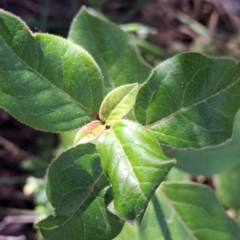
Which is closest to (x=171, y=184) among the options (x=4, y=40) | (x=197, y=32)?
(x=4, y=40)

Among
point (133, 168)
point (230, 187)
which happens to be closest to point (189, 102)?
point (133, 168)

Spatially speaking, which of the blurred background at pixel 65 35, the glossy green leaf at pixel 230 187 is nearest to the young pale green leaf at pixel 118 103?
the blurred background at pixel 65 35

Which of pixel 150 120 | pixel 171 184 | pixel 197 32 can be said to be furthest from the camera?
pixel 197 32

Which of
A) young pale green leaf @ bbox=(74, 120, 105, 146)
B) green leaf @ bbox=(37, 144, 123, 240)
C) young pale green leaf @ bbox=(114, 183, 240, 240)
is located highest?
young pale green leaf @ bbox=(74, 120, 105, 146)

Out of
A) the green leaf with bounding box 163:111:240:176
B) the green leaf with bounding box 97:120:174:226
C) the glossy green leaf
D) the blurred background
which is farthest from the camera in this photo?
the blurred background

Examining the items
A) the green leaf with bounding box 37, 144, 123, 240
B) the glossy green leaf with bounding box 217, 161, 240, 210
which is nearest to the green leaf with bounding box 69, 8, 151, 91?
the green leaf with bounding box 37, 144, 123, 240

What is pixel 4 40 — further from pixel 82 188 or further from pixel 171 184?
Result: pixel 171 184

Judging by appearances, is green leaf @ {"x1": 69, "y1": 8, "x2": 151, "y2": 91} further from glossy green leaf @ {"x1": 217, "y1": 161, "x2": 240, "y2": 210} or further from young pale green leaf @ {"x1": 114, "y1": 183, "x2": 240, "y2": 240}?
glossy green leaf @ {"x1": 217, "y1": 161, "x2": 240, "y2": 210}
